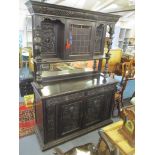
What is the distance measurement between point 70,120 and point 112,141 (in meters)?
1.15

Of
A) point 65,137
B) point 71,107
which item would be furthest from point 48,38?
point 65,137

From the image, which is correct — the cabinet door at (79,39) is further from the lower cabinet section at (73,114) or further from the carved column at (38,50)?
the lower cabinet section at (73,114)

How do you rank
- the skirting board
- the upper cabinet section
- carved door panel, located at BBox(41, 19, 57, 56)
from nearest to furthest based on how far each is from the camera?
the upper cabinet section < carved door panel, located at BBox(41, 19, 57, 56) < the skirting board

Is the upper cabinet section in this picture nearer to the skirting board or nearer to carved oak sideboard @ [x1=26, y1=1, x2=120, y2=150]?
carved oak sideboard @ [x1=26, y1=1, x2=120, y2=150]

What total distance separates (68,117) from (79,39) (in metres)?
1.24

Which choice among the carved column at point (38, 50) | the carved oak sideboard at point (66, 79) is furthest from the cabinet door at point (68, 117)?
the carved column at point (38, 50)

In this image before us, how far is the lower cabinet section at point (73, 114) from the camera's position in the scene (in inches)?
83.0

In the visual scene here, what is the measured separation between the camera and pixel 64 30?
2.10m

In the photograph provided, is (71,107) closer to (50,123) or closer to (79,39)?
(50,123)

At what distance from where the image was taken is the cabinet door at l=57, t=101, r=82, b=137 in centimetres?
219

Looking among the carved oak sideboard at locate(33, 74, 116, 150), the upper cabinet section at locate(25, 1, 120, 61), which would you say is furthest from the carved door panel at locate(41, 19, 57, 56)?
the carved oak sideboard at locate(33, 74, 116, 150)

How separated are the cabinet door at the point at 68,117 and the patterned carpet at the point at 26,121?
66 cm

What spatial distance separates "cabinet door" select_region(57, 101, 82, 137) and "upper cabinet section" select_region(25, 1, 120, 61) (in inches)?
28.9
